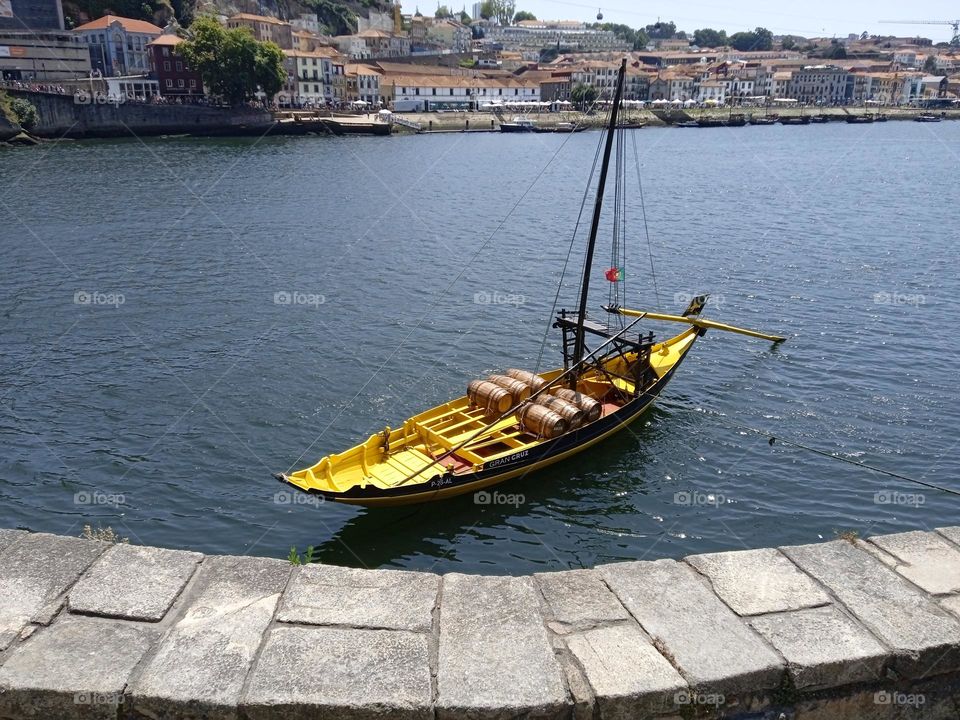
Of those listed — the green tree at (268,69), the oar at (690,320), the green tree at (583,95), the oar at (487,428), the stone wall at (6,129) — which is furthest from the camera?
the green tree at (583,95)

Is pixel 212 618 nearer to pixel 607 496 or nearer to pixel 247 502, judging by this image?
pixel 247 502

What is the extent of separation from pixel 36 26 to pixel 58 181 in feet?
263

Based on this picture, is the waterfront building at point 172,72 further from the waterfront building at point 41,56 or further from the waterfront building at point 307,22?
the waterfront building at point 307,22

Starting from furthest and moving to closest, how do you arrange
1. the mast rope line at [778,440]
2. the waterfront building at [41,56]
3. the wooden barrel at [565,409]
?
the waterfront building at [41,56] → the mast rope line at [778,440] → the wooden barrel at [565,409]

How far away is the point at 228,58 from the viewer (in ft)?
377

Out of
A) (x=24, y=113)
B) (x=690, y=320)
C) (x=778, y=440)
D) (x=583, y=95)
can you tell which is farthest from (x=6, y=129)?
(x=583, y=95)

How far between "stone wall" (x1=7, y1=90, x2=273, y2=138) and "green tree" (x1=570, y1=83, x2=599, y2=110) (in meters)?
77.5

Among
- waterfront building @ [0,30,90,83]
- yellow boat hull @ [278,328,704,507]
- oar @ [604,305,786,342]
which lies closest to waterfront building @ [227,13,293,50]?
waterfront building @ [0,30,90,83]

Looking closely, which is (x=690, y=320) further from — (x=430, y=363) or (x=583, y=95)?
(x=583, y=95)

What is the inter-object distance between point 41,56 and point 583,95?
108m

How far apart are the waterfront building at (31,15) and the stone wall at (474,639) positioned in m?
146

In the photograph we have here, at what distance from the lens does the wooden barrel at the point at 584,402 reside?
65.5 ft

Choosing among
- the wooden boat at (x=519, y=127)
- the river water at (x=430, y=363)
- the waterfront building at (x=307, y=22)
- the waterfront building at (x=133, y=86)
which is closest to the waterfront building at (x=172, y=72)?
Result: the waterfront building at (x=133, y=86)

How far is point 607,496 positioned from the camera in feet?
64.0
